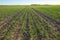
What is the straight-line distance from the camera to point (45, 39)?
10922 millimetres

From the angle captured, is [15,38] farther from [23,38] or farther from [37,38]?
[37,38]

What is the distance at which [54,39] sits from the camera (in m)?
11.1

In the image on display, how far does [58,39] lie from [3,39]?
170 inches

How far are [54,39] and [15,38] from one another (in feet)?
10.1

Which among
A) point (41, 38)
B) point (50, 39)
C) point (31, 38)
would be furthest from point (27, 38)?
point (50, 39)

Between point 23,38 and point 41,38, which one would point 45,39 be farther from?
point 23,38

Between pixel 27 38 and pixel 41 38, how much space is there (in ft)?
3.62

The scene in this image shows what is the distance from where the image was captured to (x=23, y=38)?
1118 cm

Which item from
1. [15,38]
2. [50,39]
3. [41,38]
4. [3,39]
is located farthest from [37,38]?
[3,39]

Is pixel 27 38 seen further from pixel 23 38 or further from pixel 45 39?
pixel 45 39

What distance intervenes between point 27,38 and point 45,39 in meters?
1.41

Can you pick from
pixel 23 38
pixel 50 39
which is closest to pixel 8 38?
pixel 23 38

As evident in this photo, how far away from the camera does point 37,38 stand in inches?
437

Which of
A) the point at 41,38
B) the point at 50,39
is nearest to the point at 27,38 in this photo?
the point at 41,38
